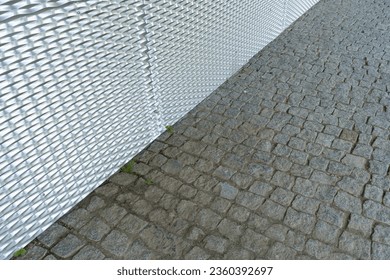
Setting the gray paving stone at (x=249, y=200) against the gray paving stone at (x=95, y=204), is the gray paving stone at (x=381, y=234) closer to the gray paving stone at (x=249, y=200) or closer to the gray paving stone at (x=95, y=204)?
the gray paving stone at (x=249, y=200)

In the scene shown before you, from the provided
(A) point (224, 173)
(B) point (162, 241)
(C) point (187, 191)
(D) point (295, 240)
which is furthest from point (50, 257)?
(D) point (295, 240)

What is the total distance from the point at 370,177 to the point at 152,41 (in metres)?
2.60

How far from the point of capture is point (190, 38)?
12.7 feet

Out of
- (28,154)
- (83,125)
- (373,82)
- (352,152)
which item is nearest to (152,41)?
(83,125)

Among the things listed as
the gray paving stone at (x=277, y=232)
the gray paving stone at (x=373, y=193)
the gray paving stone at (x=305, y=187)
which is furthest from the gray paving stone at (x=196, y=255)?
the gray paving stone at (x=373, y=193)

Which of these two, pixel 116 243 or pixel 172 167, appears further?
pixel 172 167

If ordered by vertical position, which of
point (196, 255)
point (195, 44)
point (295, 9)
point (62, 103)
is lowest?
point (196, 255)

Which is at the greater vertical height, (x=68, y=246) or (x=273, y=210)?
(x=68, y=246)

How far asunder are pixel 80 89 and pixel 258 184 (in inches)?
74.3

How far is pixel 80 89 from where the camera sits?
8.92 ft

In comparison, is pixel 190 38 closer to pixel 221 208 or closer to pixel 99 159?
pixel 99 159

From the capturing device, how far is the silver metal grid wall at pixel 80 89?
89.3 inches

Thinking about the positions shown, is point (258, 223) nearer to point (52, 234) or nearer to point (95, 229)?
point (95, 229)

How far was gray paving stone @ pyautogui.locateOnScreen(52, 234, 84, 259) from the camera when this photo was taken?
2.70m
